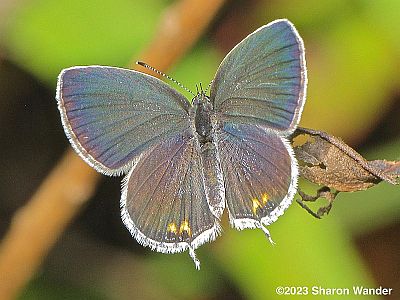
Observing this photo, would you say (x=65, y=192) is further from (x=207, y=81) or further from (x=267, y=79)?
(x=267, y=79)

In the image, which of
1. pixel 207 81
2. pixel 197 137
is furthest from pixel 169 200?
pixel 207 81

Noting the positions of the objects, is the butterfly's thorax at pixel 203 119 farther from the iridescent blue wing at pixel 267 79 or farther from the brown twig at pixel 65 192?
the brown twig at pixel 65 192

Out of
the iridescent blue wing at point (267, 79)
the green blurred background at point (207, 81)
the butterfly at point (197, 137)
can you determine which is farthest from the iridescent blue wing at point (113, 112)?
the green blurred background at point (207, 81)

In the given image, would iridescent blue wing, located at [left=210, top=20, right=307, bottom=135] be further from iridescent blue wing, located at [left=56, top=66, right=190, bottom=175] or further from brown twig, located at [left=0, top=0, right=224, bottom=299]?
brown twig, located at [left=0, top=0, right=224, bottom=299]

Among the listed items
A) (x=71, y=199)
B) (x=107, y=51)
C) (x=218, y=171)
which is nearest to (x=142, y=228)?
(x=218, y=171)

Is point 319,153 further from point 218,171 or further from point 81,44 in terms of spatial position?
point 81,44

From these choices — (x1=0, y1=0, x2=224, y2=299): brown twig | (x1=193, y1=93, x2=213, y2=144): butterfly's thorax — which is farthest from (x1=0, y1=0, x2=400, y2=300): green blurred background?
(x1=193, y1=93, x2=213, y2=144): butterfly's thorax
